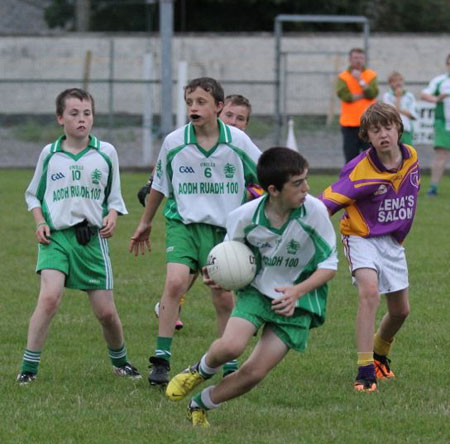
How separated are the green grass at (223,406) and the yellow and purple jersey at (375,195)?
95 centimetres

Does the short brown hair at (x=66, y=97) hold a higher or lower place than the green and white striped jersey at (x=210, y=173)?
higher

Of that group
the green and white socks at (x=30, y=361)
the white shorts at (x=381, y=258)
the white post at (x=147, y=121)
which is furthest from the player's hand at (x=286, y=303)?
the white post at (x=147, y=121)

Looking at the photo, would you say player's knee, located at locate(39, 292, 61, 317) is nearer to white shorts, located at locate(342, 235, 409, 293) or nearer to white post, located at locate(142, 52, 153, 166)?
white shorts, located at locate(342, 235, 409, 293)

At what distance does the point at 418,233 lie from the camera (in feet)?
44.4

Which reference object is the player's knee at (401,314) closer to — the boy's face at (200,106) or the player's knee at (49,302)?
the boy's face at (200,106)

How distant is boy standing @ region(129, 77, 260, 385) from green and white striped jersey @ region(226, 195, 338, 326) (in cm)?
109

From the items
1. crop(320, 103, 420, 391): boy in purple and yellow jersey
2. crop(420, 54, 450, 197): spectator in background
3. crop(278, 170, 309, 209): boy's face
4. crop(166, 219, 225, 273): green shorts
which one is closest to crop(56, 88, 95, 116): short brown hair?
crop(166, 219, 225, 273): green shorts

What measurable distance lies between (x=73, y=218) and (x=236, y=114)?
185 cm

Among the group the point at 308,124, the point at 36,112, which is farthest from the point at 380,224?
the point at 36,112

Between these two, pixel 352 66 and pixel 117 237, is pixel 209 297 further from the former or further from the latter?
pixel 352 66

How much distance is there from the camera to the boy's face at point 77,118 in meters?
6.73

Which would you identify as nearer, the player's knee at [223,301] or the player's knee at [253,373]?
the player's knee at [253,373]

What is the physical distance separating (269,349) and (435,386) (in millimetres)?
1568

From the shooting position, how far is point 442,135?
17.4 metres
